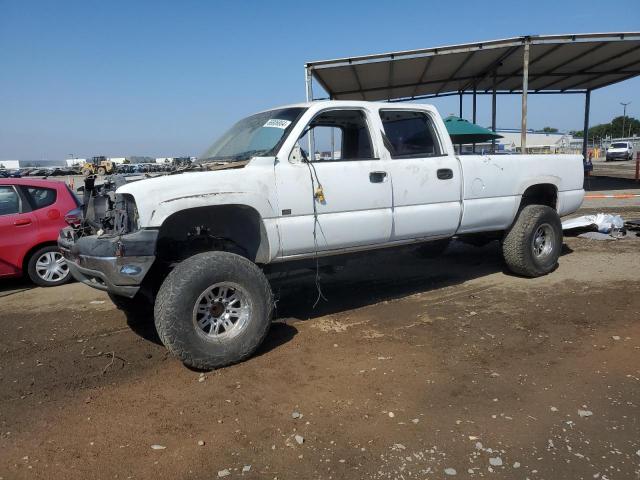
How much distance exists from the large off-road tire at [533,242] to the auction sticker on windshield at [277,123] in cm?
318

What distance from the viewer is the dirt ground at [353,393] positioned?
2604mm

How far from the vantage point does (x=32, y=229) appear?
21.4 feet

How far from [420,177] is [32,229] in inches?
204

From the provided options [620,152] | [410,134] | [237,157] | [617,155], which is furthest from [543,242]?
[617,155]

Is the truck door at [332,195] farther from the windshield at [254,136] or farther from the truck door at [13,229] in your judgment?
the truck door at [13,229]

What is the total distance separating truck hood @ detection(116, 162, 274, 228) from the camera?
11.6ft

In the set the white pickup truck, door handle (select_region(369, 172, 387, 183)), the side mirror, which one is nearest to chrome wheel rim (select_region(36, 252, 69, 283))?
the white pickup truck

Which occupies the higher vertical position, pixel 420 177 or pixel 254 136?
pixel 254 136

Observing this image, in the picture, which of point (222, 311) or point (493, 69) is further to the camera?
point (493, 69)

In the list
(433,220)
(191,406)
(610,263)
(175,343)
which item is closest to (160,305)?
(175,343)

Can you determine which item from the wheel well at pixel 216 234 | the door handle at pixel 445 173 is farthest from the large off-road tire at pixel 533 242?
the wheel well at pixel 216 234

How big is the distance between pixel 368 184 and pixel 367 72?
9835 mm

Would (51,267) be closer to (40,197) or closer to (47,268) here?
(47,268)

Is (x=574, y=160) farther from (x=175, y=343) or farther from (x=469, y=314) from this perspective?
(x=175, y=343)
